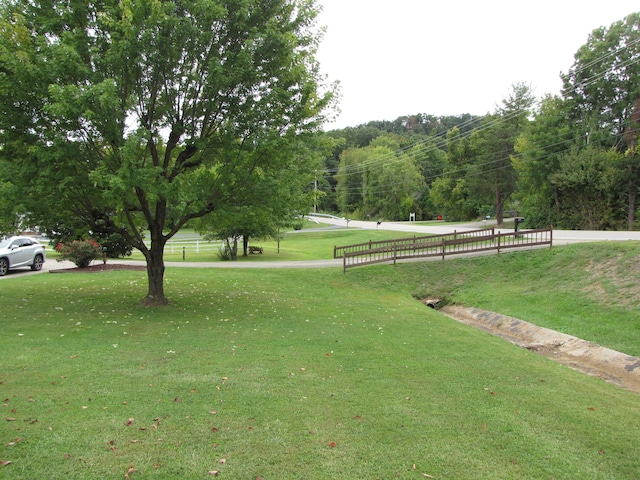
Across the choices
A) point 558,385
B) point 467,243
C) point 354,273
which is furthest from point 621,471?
point 467,243

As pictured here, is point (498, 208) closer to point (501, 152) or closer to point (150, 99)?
point (501, 152)

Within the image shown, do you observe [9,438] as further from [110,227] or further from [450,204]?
[450,204]

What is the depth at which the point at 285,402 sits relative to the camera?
17.7 feet

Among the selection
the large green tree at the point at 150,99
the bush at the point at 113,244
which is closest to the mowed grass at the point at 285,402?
the large green tree at the point at 150,99

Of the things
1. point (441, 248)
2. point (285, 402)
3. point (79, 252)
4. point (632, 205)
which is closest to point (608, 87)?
point (632, 205)

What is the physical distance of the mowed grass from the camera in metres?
3.97

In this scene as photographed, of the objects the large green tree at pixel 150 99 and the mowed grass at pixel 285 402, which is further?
the large green tree at pixel 150 99

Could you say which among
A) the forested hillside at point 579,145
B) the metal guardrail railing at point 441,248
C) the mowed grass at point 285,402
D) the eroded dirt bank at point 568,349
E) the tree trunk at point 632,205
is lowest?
the eroded dirt bank at point 568,349

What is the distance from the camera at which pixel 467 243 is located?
2302 centimetres

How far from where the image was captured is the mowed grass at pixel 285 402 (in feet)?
13.0

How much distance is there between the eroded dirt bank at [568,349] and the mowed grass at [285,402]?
1.11 meters

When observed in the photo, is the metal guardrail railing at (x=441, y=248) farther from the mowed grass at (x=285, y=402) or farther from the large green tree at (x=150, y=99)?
the large green tree at (x=150, y=99)

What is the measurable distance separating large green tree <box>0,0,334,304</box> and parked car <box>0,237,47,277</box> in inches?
368

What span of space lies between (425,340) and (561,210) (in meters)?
36.7
